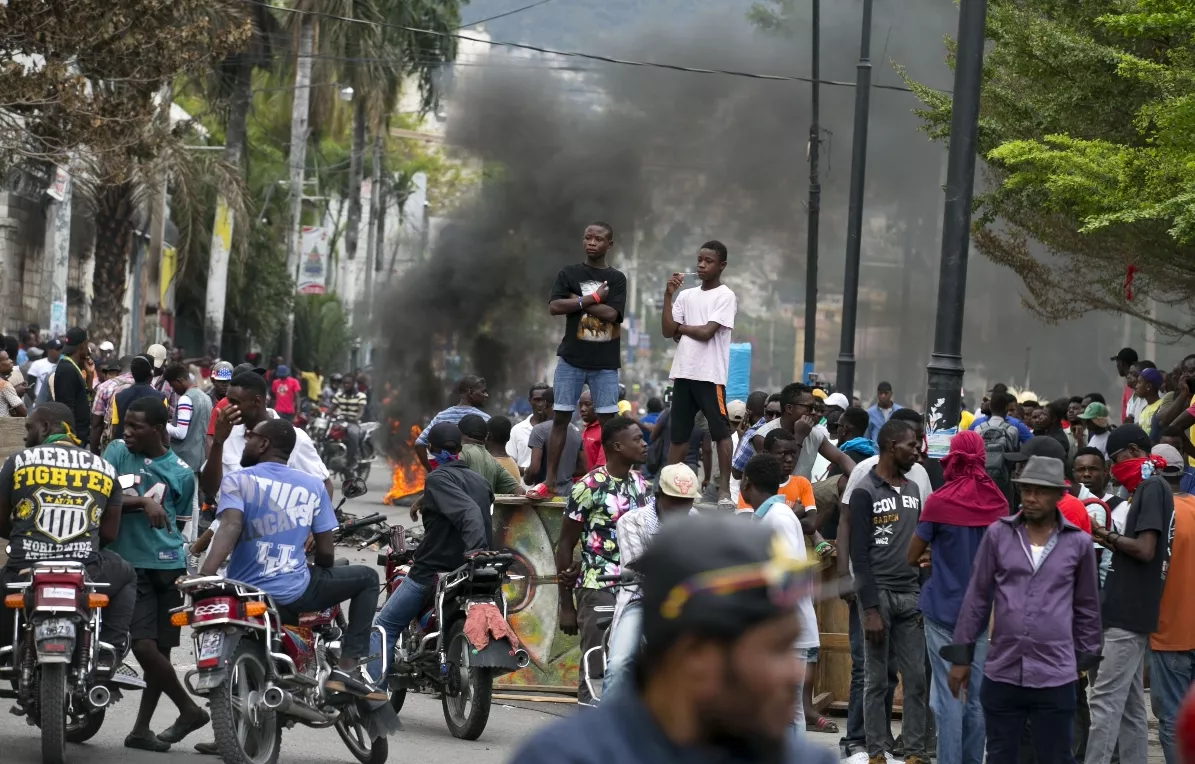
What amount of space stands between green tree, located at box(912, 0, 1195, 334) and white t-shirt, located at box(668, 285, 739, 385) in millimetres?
4500

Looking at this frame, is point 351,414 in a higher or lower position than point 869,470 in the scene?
lower

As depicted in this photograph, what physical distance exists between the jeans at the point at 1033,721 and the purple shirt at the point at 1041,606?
0.05 m

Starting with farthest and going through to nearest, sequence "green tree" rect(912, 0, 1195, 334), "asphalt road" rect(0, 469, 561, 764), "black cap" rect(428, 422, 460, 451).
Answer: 1. "green tree" rect(912, 0, 1195, 334)
2. "black cap" rect(428, 422, 460, 451)
3. "asphalt road" rect(0, 469, 561, 764)

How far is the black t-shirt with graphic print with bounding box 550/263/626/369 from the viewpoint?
10.1 meters

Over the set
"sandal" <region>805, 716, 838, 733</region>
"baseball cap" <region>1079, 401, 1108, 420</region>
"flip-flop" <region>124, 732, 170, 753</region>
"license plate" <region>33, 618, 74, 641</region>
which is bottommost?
"sandal" <region>805, 716, 838, 733</region>

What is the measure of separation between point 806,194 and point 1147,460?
69.7 ft

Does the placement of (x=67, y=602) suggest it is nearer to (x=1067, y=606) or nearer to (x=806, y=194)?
(x=1067, y=606)

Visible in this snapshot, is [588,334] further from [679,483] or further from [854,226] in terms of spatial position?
[854,226]

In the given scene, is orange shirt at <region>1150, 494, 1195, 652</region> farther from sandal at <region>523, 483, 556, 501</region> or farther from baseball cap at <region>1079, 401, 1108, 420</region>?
baseball cap at <region>1079, 401, 1108, 420</region>

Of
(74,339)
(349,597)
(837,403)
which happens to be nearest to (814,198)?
(837,403)

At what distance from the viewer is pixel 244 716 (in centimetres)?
666

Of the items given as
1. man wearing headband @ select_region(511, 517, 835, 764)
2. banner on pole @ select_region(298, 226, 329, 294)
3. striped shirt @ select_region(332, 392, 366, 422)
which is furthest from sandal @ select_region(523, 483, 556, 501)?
banner on pole @ select_region(298, 226, 329, 294)

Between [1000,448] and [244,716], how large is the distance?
8.79 metres

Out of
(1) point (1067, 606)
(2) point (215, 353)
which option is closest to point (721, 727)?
(1) point (1067, 606)
